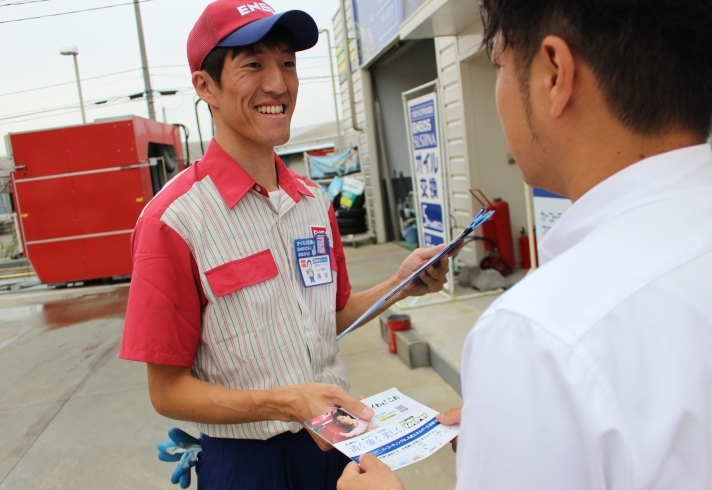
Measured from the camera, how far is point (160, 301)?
4.61ft

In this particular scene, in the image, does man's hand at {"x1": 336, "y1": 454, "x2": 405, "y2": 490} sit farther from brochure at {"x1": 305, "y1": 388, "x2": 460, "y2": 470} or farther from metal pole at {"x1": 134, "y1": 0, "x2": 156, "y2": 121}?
metal pole at {"x1": 134, "y1": 0, "x2": 156, "y2": 121}

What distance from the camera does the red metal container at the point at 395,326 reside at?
5.25 m

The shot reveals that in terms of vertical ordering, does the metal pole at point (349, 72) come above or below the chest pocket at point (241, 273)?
above

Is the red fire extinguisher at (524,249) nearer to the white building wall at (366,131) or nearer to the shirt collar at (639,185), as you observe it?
the white building wall at (366,131)

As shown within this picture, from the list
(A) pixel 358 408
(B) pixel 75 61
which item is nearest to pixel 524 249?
(A) pixel 358 408

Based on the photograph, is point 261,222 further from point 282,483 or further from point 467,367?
point 467,367

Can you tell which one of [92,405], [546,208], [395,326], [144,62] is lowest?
[92,405]

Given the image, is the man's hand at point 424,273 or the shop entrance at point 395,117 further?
the shop entrance at point 395,117

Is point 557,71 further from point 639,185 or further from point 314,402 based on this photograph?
point 314,402

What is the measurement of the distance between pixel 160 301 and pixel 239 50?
0.70 meters

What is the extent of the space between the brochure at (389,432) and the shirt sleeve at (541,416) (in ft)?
1.64

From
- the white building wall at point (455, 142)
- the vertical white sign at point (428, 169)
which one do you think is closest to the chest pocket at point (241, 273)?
the vertical white sign at point (428, 169)

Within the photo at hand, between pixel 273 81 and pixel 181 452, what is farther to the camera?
pixel 181 452

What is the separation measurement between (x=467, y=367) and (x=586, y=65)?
1.38 ft
